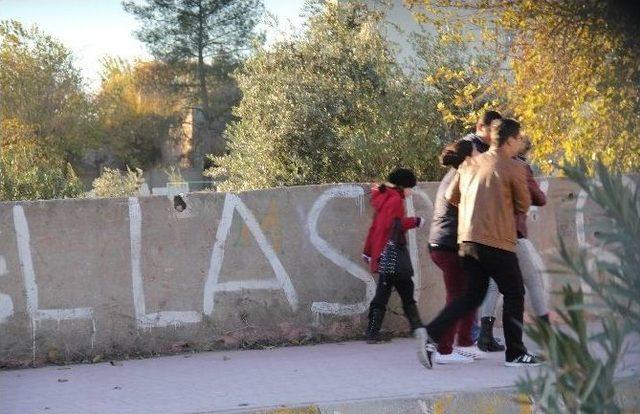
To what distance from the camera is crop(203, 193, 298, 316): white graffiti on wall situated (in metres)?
7.72

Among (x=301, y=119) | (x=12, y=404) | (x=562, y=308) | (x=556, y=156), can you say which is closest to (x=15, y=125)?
(x=301, y=119)

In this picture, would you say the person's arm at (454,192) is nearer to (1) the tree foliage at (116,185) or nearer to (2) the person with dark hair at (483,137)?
(2) the person with dark hair at (483,137)

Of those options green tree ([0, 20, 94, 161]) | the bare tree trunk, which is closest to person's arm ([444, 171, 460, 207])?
green tree ([0, 20, 94, 161])

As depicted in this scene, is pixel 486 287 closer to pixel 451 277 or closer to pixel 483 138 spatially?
pixel 451 277

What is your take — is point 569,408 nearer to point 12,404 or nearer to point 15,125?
point 12,404

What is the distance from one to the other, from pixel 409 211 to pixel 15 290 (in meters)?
2.91

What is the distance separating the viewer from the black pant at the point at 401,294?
7.55 metres

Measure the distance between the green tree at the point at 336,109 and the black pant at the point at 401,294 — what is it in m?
8.70

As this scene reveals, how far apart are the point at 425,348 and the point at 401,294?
3.40 feet

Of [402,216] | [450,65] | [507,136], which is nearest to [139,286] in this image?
[402,216]

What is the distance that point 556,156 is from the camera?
36.1 feet

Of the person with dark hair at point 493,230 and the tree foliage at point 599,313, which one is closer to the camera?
the tree foliage at point 599,313

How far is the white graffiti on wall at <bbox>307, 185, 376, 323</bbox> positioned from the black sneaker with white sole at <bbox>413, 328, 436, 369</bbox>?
1.32m

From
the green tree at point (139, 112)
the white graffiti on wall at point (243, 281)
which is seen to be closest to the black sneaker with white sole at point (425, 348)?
the white graffiti on wall at point (243, 281)
